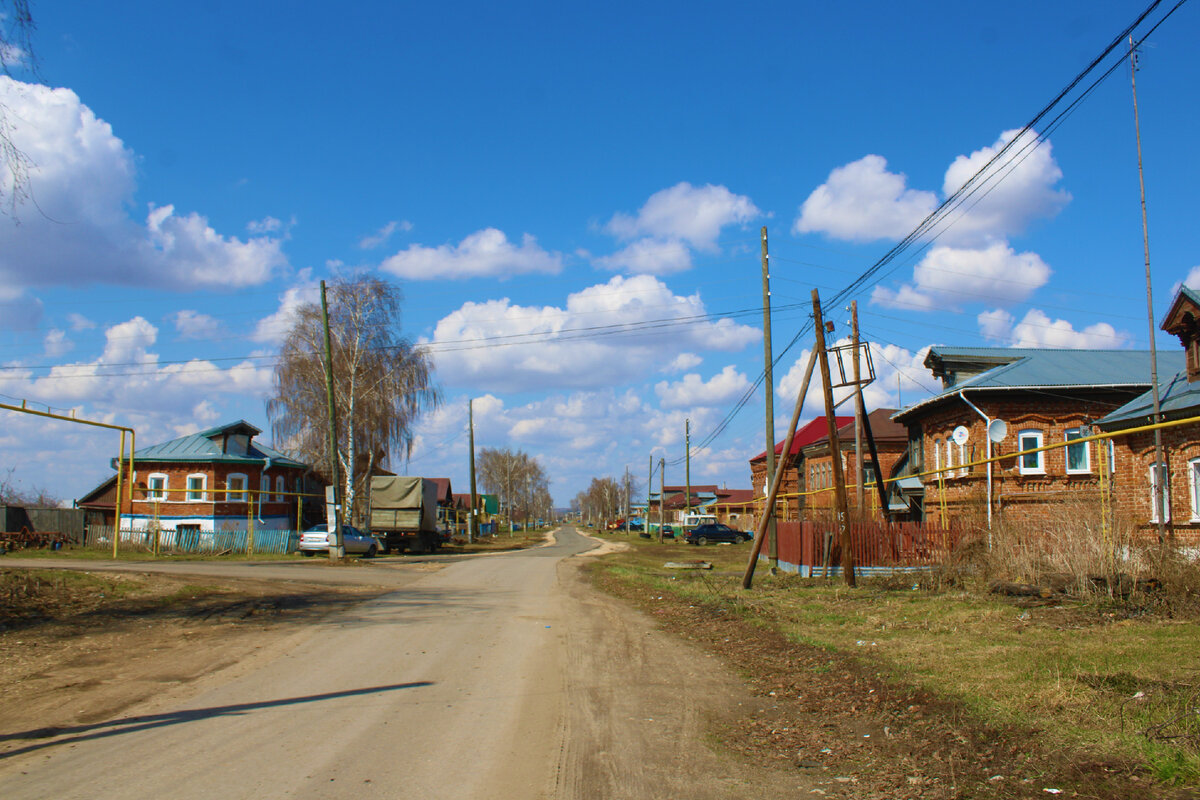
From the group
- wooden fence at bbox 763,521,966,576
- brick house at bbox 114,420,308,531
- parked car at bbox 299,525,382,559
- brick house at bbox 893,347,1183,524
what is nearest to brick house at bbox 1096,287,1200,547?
wooden fence at bbox 763,521,966,576

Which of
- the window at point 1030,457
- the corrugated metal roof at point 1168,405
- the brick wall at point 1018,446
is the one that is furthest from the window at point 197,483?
the corrugated metal roof at point 1168,405

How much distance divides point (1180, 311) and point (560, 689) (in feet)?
59.4

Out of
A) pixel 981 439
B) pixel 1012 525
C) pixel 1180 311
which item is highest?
pixel 1180 311

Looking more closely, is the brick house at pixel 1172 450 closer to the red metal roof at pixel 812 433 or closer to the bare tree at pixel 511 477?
the red metal roof at pixel 812 433

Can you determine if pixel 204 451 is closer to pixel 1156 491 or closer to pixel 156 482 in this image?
pixel 156 482

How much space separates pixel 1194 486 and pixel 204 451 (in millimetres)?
A: 41674

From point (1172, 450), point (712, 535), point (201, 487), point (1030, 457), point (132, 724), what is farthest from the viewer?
point (712, 535)

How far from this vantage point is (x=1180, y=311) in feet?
62.0

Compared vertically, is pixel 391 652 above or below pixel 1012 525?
below

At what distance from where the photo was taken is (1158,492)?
53.8ft

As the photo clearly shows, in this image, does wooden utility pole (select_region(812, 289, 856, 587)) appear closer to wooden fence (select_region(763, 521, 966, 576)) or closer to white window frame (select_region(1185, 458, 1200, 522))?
wooden fence (select_region(763, 521, 966, 576))

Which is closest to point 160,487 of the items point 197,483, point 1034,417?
point 197,483

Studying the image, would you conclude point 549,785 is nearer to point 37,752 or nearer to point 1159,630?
point 37,752

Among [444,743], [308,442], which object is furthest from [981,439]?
[308,442]
